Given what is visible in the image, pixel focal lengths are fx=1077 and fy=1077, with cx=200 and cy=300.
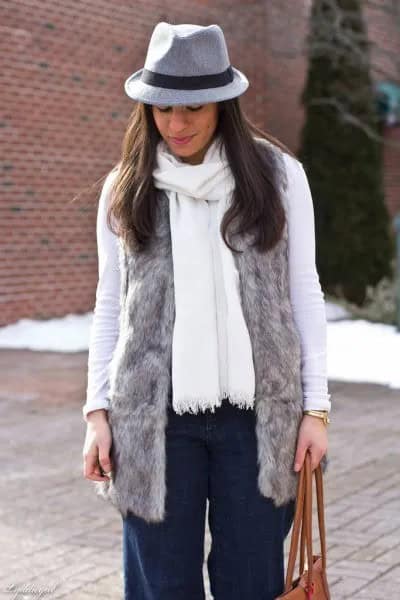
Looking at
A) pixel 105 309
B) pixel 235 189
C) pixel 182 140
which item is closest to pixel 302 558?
pixel 105 309

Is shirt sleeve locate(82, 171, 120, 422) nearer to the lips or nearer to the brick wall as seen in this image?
the lips

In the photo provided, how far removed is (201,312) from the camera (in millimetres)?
2414

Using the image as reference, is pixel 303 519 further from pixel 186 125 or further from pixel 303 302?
pixel 186 125

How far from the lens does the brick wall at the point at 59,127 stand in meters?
11.6

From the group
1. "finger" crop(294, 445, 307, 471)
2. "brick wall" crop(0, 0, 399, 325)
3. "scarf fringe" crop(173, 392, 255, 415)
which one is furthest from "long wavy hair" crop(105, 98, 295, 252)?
"brick wall" crop(0, 0, 399, 325)

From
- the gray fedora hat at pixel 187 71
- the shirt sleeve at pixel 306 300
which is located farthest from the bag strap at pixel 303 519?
the gray fedora hat at pixel 187 71

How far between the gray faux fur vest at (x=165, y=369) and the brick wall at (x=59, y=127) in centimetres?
927

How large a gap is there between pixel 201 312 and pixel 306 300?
0.27m

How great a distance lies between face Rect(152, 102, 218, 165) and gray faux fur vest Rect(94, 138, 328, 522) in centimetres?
18

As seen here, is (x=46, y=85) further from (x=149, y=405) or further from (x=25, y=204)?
(x=149, y=405)

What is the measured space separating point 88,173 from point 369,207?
3887mm

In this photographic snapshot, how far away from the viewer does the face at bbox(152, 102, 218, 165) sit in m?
2.45

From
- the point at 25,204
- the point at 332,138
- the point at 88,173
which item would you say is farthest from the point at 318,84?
the point at 25,204

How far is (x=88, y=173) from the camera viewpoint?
1261cm
